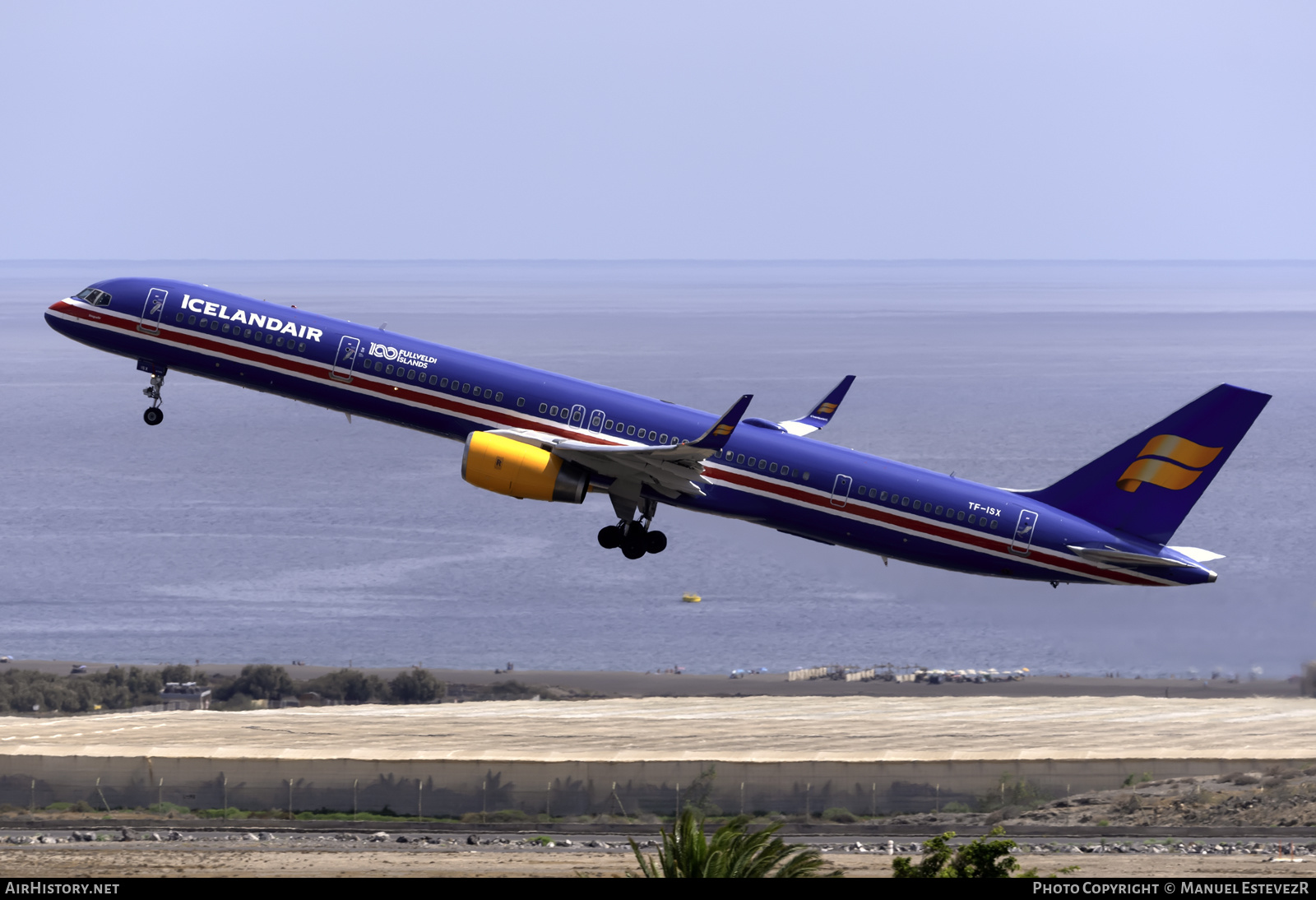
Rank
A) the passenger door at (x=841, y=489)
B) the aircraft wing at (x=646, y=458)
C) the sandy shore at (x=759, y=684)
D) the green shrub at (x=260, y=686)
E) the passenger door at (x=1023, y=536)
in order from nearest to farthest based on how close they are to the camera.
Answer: the aircraft wing at (x=646, y=458), the passenger door at (x=841, y=489), the passenger door at (x=1023, y=536), the sandy shore at (x=759, y=684), the green shrub at (x=260, y=686)

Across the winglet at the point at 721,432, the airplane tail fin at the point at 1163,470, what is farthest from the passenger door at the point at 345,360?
the airplane tail fin at the point at 1163,470

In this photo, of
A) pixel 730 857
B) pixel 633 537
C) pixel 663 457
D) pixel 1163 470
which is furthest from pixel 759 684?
pixel 730 857

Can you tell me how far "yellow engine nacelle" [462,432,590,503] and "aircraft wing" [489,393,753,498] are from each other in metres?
0.38

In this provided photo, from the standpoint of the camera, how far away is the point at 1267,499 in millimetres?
175000

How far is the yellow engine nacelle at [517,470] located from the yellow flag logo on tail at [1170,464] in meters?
19.0

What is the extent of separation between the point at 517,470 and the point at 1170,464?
73.0 feet

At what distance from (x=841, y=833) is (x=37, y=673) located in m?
71.3

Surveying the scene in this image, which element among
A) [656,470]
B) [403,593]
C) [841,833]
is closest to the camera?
[656,470]

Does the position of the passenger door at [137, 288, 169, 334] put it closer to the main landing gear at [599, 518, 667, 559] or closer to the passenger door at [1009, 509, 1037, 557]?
the main landing gear at [599, 518, 667, 559]

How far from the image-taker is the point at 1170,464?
51312 mm

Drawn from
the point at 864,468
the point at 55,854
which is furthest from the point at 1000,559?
the point at 55,854

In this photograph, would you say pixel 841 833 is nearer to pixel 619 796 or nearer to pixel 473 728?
pixel 619 796

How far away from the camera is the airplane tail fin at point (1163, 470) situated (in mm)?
50969

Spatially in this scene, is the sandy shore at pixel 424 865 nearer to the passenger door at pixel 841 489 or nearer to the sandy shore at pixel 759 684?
the passenger door at pixel 841 489
